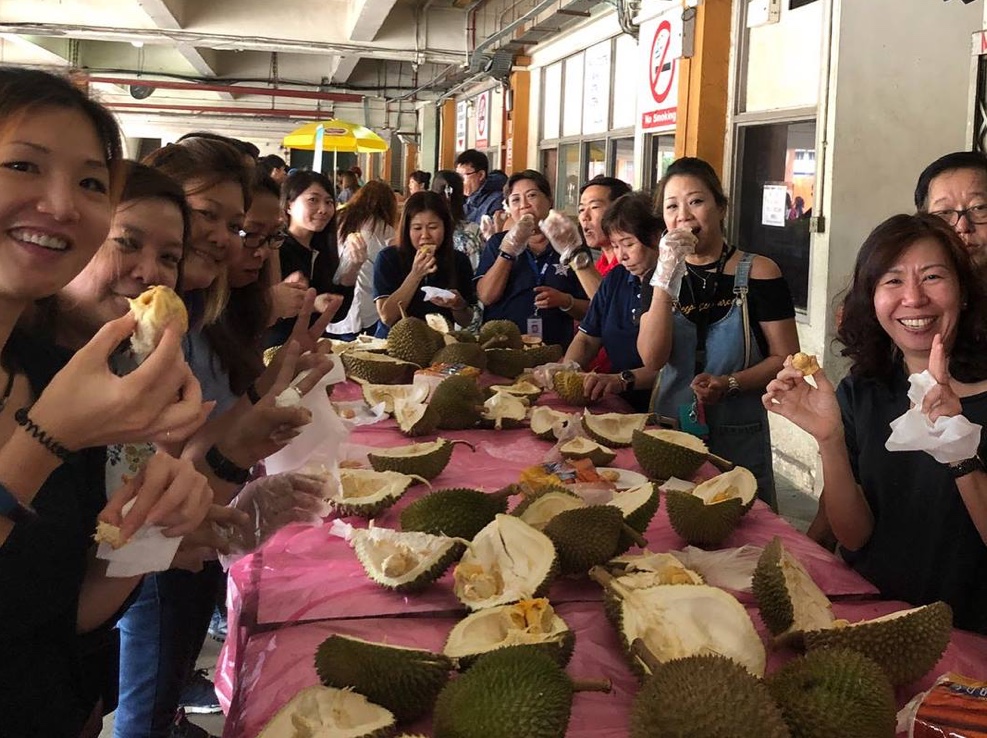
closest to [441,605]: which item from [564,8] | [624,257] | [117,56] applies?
[624,257]

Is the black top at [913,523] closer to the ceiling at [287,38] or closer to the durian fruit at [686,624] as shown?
the durian fruit at [686,624]

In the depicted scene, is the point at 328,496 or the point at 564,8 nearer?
the point at 328,496

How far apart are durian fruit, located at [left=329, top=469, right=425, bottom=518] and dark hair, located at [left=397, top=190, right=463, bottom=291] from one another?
233 cm

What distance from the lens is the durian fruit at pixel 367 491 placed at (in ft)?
6.18

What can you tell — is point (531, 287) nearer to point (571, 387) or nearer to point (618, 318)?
point (618, 318)

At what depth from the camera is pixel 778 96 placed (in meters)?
5.12

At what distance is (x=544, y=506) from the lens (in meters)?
1.73

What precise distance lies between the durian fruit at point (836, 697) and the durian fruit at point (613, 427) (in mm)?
1331

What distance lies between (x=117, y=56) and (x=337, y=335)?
11416 mm

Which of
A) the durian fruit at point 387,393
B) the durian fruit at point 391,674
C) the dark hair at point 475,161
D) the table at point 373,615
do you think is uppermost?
the dark hair at point 475,161

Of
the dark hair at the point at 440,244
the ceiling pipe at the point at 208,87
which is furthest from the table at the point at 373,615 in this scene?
the ceiling pipe at the point at 208,87

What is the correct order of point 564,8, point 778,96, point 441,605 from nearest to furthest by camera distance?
1. point 441,605
2. point 778,96
3. point 564,8

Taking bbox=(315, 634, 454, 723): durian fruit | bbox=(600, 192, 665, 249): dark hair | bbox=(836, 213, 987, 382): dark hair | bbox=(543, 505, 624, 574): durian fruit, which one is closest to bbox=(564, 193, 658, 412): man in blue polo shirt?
bbox=(600, 192, 665, 249): dark hair

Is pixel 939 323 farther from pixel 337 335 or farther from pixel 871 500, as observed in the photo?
pixel 337 335
